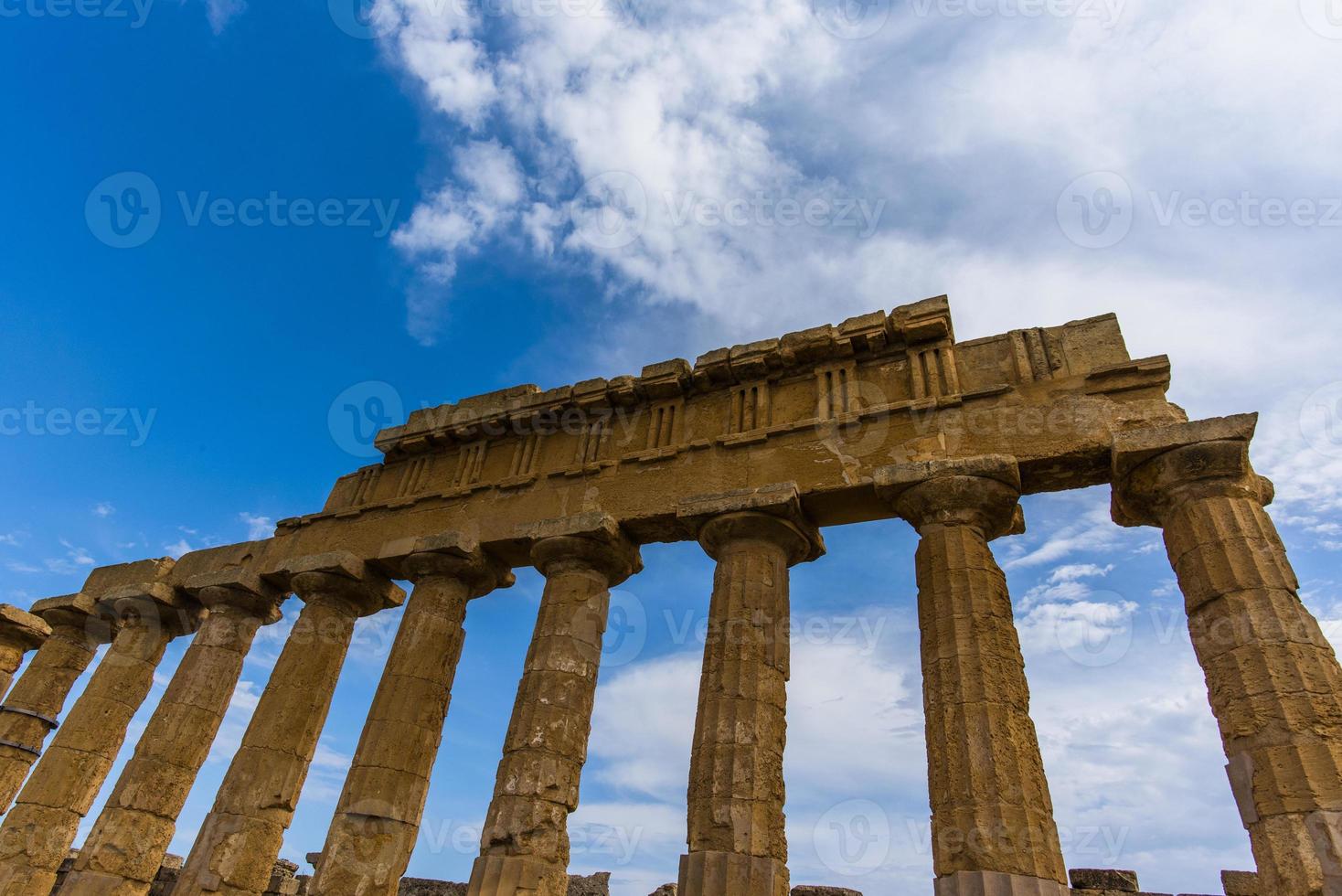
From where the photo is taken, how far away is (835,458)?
10695 millimetres

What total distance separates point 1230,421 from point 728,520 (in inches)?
236

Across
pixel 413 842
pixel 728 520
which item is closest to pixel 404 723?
pixel 413 842

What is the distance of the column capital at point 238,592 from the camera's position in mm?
14367

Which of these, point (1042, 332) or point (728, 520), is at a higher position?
point (1042, 332)

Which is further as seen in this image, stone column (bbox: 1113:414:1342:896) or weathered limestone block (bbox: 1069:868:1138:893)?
weathered limestone block (bbox: 1069:868:1138:893)

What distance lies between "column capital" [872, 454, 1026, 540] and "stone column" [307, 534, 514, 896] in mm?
6808

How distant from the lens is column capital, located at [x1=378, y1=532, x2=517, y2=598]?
1247 centimetres

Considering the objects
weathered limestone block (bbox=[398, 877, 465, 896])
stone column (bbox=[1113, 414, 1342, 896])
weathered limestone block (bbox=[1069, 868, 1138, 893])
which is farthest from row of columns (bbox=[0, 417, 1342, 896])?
weathered limestone block (bbox=[1069, 868, 1138, 893])

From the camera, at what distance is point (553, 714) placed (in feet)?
33.1

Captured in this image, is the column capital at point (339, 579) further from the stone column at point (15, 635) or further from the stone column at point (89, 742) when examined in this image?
the stone column at point (15, 635)

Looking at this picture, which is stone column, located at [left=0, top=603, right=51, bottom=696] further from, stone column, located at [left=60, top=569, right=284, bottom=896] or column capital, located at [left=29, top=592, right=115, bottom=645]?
stone column, located at [left=60, top=569, right=284, bottom=896]

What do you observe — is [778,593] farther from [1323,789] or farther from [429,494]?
[429,494]

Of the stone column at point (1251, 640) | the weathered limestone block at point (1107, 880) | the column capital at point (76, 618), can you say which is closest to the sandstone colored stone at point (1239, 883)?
the weathered limestone block at point (1107, 880)

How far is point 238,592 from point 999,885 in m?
13.5
